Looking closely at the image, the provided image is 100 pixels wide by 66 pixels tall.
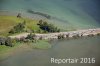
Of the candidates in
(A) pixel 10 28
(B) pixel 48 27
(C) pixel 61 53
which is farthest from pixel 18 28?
(C) pixel 61 53

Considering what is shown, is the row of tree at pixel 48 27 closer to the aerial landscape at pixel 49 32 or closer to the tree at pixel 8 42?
the aerial landscape at pixel 49 32

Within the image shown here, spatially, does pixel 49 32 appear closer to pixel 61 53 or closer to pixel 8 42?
pixel 61 53

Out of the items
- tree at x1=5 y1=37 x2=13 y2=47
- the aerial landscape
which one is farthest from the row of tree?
tree at x1=5 y1=37 x2=13 y2=47

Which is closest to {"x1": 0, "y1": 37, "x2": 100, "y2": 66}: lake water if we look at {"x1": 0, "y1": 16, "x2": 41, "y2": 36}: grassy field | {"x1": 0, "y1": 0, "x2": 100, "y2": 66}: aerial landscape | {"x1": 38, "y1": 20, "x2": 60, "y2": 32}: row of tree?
{"x1": 0, "y1": 0, "x2": 100, "y2": 66}: aerial landscape

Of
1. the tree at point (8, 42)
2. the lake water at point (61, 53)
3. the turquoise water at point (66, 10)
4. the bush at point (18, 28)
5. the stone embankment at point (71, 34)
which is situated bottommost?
the lake water at point (61, 53)

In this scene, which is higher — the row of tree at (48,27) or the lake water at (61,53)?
the row of tree at (48,27)

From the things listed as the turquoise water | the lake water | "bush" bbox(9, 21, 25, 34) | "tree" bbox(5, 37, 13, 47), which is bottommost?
the lake water

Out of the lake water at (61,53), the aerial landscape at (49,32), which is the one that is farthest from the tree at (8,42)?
the lake water at (61,53)

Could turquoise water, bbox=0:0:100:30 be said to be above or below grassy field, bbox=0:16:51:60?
above

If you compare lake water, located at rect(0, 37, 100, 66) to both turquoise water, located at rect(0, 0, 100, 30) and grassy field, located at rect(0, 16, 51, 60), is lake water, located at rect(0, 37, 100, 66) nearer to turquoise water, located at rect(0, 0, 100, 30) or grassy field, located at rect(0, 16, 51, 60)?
grassy field, located at rect(0, 16, 51, 60)
